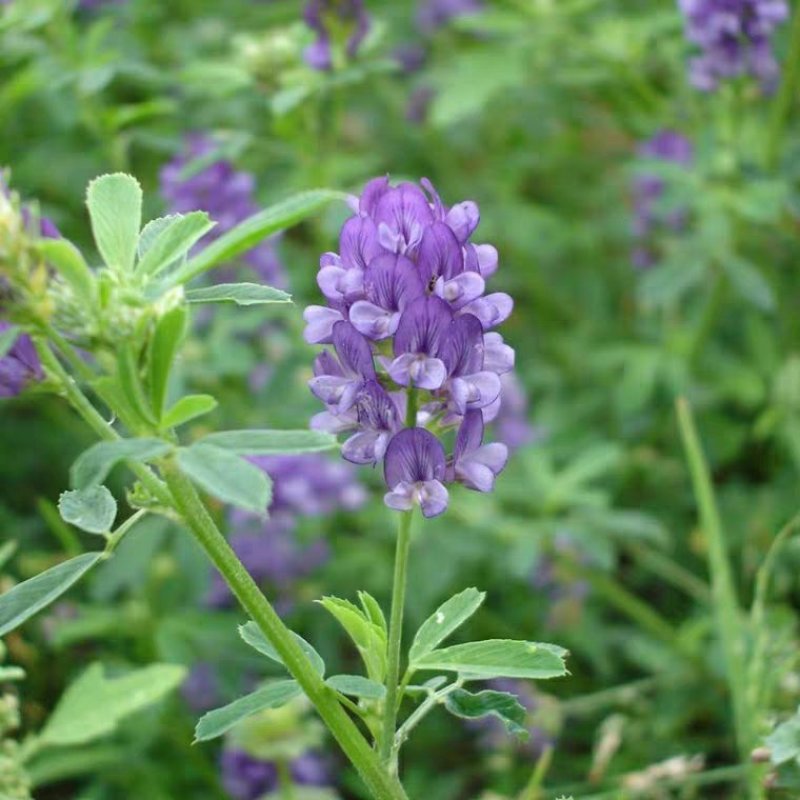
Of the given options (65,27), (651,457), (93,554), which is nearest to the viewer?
(93,554)

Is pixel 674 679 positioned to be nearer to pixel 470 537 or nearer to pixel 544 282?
pixel 470 537

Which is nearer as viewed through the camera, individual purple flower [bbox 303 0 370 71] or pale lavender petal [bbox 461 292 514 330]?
pale lavender petal [bbox 461 292 514 330]

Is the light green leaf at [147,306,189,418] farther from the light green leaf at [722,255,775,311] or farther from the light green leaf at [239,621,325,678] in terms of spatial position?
the light green leaf at [722,255,775,311]

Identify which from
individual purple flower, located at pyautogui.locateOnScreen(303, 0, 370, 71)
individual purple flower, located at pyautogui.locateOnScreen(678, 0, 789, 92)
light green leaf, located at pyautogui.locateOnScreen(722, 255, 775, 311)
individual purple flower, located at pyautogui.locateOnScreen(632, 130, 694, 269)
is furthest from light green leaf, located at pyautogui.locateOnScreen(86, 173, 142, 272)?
individual purple flower, located at pyautogui.locateOnScreen(632, 130, 694, 269)

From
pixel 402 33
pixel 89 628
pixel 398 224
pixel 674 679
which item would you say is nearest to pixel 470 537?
pixel 674 679

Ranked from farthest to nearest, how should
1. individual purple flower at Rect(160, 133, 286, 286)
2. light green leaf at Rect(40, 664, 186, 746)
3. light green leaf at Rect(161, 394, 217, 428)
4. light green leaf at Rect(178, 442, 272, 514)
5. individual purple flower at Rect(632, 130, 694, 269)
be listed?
individual purple flower at Rect(632, 130, 694, 269) < individual purple flower at Rect(160, 133, 286, 286) < light green leaf at Rect(40, 664, 186, 746) < light green leaf at Rect(161, 394, 217, 428) < light green leaf at Rect(178, 442, 272, 514)

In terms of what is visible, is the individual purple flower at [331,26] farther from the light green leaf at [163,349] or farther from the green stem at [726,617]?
the light green leaf at [163,349]

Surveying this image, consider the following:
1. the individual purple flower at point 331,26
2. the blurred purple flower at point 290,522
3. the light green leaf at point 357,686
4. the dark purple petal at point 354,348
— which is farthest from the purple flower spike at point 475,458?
the individual purple flower at point 331,26
